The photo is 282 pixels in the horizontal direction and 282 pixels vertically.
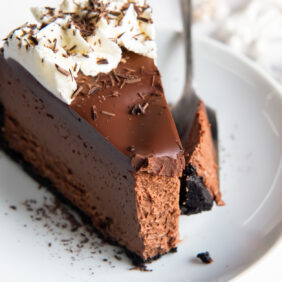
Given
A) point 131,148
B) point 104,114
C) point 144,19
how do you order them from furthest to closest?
point 144,19 → point 104,114 → point 131,148

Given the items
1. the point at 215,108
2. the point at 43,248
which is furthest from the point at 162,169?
the point at 215,108

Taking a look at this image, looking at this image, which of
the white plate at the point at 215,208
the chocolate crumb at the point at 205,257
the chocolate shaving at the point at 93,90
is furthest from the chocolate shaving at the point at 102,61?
the chocolate crumb at the point at 205,257

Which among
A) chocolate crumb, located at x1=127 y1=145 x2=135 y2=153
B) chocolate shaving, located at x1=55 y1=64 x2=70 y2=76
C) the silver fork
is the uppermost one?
chocolate shaving, located at x1=55 y1=64 x2=70 y2=76

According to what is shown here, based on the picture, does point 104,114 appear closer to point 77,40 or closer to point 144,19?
point 77,40

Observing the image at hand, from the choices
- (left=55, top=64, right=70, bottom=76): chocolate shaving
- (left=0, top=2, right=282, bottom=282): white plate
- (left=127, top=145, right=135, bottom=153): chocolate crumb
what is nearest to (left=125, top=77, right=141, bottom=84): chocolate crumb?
(left=55, top=64, right=70, bottom=76): chocolate shaving

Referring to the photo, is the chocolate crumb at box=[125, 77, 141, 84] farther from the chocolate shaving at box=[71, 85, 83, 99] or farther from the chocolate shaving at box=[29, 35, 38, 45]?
the chocolate shaving at box=[29, 35, 38, 45]

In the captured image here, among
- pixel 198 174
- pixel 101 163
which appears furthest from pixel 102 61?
pixel 198 174
